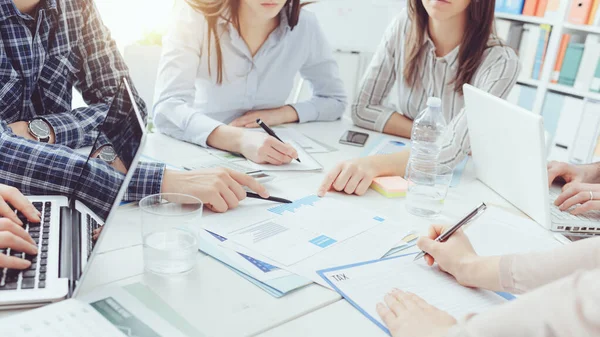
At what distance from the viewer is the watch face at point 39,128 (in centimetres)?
127

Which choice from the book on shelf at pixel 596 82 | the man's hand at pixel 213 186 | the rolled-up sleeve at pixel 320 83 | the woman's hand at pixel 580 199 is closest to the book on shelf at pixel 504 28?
the book on shelf at pixel 596 82

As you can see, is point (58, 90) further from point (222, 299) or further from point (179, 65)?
point (222, 299)

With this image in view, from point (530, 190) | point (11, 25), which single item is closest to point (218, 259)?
point (530, 190)

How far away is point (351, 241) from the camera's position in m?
0.95

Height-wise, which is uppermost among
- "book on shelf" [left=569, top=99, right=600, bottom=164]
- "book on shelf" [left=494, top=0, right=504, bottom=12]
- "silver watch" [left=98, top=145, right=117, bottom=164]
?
"book on shelf" [left=494, top=0, right=504, bottom=12]

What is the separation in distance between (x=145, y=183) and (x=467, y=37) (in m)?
1.19

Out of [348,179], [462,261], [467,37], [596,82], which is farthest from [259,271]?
[596,82]

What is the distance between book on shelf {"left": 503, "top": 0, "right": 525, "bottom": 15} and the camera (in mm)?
3176

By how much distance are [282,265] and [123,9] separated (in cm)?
248

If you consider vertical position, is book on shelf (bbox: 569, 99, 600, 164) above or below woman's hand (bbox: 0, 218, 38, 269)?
below

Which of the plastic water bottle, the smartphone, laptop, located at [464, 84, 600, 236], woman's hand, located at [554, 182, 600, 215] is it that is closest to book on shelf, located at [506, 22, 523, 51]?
the plastic water bottle

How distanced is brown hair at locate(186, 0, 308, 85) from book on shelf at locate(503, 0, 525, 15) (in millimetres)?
2033

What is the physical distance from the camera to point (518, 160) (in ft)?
3.71

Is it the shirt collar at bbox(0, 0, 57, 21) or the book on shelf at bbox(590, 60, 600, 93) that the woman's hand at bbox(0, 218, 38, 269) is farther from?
the book on shelf at bbox(590, 60, 600, 93)
